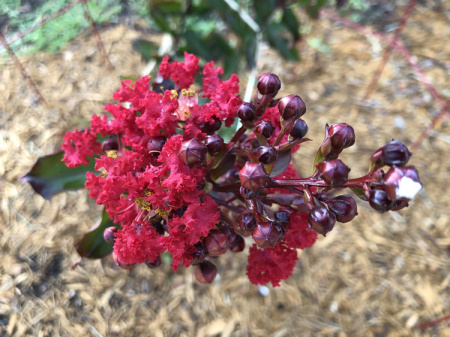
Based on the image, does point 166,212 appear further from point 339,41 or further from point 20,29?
point 339,41

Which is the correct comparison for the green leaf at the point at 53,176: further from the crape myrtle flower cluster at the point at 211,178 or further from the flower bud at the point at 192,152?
the flower bud at the point at 192,152

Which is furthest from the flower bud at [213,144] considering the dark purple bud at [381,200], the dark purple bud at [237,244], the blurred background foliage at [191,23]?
the blurred background foliage at [191,23]

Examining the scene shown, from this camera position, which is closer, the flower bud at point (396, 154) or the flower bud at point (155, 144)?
the flower bud at point (396, 154)

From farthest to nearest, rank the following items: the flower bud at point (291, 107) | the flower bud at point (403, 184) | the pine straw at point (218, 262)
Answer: the pine straw at point (218, 262) → the flower bud at point (291, 107) → the flower bud at point (403, 184)

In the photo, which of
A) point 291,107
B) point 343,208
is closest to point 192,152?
point 291,107

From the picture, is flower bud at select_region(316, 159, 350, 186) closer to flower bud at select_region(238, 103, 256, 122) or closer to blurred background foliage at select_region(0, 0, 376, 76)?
flower bud at select_region(238, 103, 256, 122)

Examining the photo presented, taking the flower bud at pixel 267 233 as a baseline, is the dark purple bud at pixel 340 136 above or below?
above
